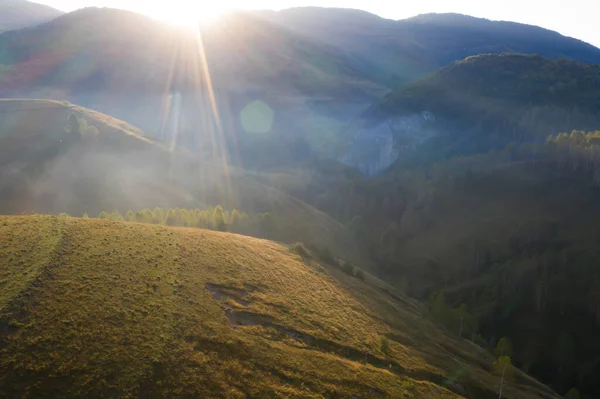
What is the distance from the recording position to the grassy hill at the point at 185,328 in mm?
31859

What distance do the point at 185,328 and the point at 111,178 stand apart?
116264 millimetres

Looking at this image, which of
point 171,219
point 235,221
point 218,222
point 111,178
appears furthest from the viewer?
point 111,178

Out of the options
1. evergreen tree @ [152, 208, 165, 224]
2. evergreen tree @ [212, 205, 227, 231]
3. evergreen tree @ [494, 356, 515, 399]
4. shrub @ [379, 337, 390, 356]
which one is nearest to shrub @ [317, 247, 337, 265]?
evergreen tree @ [212, 205, 227, 231]

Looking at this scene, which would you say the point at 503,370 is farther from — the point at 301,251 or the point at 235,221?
the point at 235,221

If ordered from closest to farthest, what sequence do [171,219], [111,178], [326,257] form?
[326,257]
[171,219]
[111,178]

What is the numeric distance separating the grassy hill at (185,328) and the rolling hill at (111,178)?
7564cm

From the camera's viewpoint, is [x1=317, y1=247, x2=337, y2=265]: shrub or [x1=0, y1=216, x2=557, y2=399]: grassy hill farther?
[x1=317, y1=247, x2=337, y2=265]: shrub

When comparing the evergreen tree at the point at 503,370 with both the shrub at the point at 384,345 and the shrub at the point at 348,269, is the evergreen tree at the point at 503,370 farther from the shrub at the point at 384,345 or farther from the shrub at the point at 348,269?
the shrub at the point at 348,269

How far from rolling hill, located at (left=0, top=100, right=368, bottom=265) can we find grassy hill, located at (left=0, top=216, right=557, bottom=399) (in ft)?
248

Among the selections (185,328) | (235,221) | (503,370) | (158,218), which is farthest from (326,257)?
(185,328)

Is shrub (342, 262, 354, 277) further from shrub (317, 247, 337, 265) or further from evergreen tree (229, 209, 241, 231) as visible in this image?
evergreen tree (229, 209, 241, 231)

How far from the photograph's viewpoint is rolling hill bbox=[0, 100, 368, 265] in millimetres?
125250

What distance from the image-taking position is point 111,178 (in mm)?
139375

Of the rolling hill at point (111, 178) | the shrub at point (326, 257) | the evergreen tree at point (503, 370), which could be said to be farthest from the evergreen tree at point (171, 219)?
the evergreen tree at point (503, 370)
